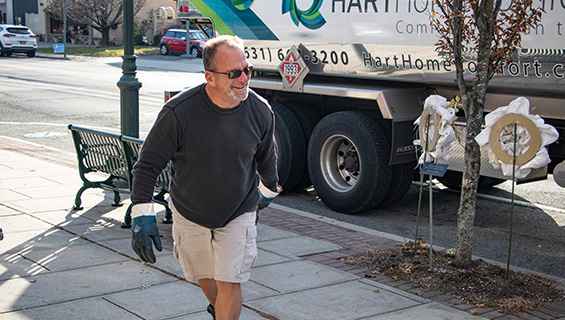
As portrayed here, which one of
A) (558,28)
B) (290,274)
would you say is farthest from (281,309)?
(558,28)

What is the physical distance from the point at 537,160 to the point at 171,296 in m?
2.83

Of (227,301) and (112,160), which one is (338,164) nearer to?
(112,160)

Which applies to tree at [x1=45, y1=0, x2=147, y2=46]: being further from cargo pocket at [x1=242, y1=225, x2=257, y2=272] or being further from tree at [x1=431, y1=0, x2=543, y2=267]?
cargo pocket at [x1=242, y1=225, x2=257, y2=272]

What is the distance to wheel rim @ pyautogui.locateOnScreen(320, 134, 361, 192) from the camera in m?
8.20

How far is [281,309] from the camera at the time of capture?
476 centimetres

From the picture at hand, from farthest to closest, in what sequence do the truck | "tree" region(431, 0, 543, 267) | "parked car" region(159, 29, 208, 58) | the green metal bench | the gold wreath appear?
"parked car" region(159, 29, 208, 58)
the green metal bench
the truck
"tree" region(431, 0, 543, 267)
the gold wreath

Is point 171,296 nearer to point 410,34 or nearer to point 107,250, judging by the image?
point 107,250

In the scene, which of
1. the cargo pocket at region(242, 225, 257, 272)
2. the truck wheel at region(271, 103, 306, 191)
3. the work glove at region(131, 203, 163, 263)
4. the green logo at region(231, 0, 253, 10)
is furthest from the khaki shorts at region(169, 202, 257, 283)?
the green logo at region(231, 0, 253, 10)

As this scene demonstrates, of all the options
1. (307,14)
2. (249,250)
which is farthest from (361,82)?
(249,250)

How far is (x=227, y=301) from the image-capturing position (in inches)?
147

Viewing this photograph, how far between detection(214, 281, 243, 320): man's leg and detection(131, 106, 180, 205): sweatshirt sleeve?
62 centimetres

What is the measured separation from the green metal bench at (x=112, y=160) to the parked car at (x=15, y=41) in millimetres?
38757

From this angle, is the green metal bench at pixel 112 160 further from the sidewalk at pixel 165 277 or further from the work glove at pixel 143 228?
the work glove at pixel 143 228

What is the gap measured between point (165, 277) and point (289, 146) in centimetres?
370
